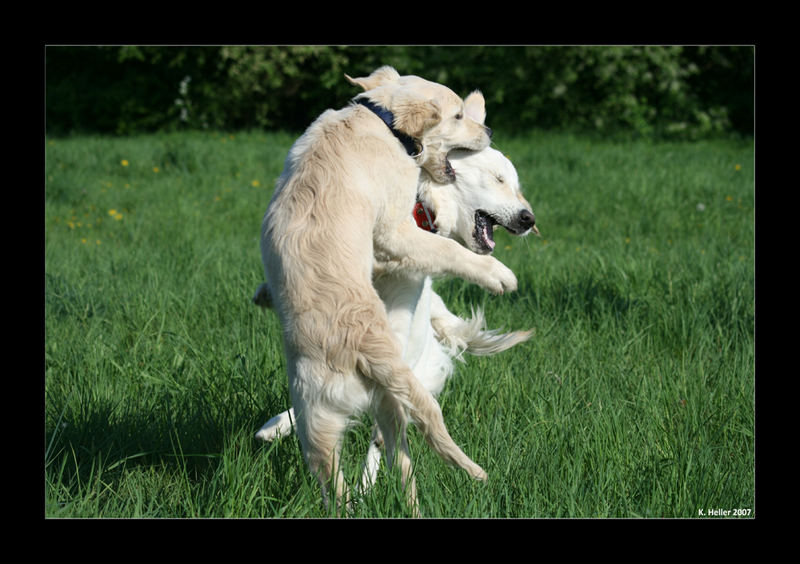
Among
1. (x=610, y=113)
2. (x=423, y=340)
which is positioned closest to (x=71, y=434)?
(x=423, y=340)

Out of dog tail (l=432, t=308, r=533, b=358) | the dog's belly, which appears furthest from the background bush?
the dog's belly

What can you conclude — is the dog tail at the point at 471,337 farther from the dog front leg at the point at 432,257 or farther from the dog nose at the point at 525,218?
the dog front leg at the point at 432,257

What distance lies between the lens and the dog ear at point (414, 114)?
2.78 metres

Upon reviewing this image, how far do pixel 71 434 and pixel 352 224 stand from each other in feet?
5.50

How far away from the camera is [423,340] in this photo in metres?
3.31

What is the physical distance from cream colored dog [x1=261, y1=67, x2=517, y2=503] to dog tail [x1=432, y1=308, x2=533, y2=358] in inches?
45.6

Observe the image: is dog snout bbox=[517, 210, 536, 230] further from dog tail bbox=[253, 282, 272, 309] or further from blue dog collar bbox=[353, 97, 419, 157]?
dog tail bbox=[253, 282, 272, 309]

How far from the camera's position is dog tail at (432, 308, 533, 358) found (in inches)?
151

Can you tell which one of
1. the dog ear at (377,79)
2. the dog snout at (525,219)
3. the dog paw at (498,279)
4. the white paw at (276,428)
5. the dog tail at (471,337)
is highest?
the dog ear at (377,79)

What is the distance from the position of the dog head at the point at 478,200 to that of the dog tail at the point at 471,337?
721 mm

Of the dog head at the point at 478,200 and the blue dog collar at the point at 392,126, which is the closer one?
the blue dog collar at the point at 392,126

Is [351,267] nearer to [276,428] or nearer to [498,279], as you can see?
[498,279]

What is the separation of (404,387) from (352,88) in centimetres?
1174

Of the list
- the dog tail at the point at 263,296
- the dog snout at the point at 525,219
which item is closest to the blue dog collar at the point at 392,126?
the dog snout at the point at 525,219
